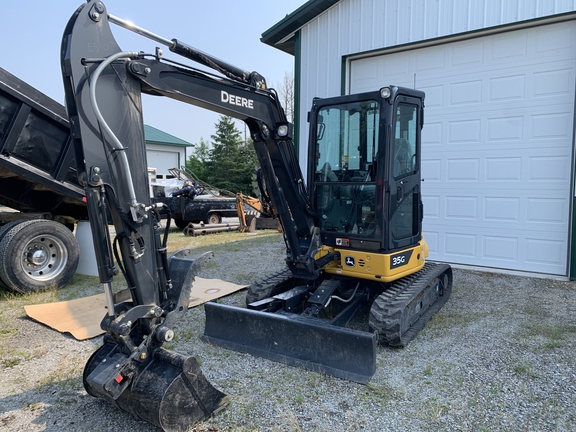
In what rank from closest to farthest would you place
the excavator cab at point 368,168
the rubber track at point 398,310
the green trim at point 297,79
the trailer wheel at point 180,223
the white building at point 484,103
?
the rubber track at point 398,310, the excavator cab at point 368,168, the white building at point 484,103, the green trim at point 297,79, the trailer wheel at point 180,223

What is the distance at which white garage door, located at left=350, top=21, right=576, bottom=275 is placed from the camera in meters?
7.05

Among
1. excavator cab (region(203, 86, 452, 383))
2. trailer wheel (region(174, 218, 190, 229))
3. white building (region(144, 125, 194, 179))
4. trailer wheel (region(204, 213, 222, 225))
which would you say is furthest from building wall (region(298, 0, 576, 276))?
white building (region(144, 125, 194, 179))

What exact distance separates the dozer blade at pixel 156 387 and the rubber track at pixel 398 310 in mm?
1799

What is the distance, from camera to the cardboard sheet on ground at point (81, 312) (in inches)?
193

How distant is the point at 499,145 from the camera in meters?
7.49

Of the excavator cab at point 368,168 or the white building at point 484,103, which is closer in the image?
the excavator cab at point 368,168

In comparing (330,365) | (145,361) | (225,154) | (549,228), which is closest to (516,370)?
(330,365)

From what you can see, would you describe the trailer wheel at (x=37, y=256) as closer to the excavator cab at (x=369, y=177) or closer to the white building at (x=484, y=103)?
the excavator cab at (x=369, y=177)

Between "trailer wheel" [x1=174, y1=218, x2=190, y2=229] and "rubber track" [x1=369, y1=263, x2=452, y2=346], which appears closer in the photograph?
"rubber track" [x1=369, y1=263, x2=452, y2=346]

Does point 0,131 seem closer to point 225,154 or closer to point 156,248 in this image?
point 156,248

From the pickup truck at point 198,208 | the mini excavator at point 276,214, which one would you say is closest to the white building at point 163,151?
the pickup truck at point 198,208

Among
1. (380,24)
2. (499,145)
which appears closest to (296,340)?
(499,145)

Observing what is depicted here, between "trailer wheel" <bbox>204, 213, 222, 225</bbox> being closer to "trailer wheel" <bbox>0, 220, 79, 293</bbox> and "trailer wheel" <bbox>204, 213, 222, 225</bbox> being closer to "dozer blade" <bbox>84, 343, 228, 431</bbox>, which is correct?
"trailer wheel" <bbox>0, 220, 79, 293</bbox>

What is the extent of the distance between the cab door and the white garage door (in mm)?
2317
